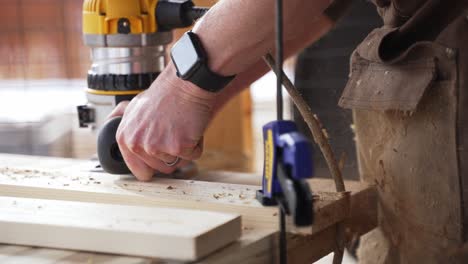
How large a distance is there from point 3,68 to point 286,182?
116 inches

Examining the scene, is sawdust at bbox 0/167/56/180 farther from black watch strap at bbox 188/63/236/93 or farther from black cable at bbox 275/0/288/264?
black cable at bbox 275/0/288/264

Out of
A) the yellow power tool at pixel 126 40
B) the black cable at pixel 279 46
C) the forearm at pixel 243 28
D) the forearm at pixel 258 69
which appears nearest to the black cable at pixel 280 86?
the black cable at pixel 279 46

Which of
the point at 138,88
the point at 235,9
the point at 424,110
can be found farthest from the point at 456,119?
the point at 138,88

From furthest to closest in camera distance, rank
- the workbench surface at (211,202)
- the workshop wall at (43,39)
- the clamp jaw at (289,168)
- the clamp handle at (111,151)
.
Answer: the workshop wall at (43,39) → the clamp handle at (111,151) → the workbench surface at (211,202) → the clamp jaw at (289,168)

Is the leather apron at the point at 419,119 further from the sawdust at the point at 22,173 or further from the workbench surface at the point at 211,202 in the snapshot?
the sawdust at the point at 22,173

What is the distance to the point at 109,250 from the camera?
1.08 meters

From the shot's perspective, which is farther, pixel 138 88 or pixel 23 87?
pixel 23 87

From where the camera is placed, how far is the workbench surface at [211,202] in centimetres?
111

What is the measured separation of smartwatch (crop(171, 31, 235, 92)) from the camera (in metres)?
1.36

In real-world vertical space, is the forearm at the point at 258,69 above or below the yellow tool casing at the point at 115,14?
below

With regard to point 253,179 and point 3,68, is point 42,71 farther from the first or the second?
point 253,179

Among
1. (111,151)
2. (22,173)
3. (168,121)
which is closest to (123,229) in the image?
(168,121)

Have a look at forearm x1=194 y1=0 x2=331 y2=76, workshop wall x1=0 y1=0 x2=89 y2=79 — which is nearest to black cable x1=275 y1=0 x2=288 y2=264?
forearm x1=194 y1=0 x2=331 y2=76

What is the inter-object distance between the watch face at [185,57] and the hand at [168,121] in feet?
0.07
